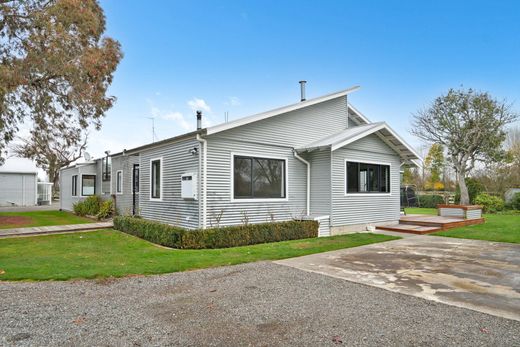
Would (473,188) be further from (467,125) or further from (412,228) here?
(412,228)

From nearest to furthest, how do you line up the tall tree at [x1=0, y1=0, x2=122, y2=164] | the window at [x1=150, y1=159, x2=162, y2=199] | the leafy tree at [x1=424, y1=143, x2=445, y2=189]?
the window at [x1=150, y1=159, x2=162, y2=199], the tall tree at [x1=0, y1=0, x2=122, y2=164], the leafy tree at [x1=424, y1=143, x2=445, y2=189]

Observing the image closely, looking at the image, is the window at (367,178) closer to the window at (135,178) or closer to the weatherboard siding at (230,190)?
the weatherboard siding at (230,190)

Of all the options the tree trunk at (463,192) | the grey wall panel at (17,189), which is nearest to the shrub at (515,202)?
the tree trunk at (463,192)

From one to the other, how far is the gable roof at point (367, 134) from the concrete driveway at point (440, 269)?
3509mm

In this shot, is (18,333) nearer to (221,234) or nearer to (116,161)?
(221,234)

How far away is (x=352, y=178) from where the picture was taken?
12.2 metres

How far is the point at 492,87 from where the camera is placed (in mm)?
21547

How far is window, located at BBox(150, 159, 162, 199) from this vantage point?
11.8 m

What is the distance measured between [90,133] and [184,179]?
3383 centimetres

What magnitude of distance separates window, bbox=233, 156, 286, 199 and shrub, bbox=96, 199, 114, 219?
8.25 m

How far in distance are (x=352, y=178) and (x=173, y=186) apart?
6.10 meters

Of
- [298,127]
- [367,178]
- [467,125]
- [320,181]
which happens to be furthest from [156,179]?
[467,125]

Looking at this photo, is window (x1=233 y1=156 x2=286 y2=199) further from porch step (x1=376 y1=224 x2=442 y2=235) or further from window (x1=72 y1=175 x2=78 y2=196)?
window (x1=72 y1=175 x2=78 y2=196)

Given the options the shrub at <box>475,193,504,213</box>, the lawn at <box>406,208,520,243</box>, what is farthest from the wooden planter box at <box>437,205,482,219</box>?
the shrub at <box>475,193,504,213</box>
